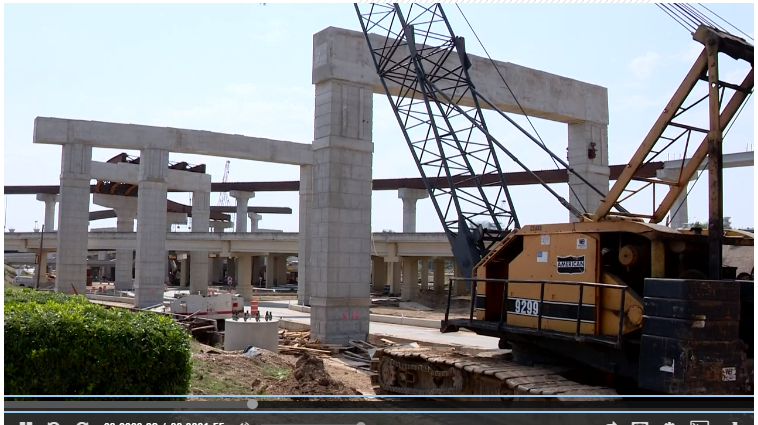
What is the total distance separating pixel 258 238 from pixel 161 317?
163 ft

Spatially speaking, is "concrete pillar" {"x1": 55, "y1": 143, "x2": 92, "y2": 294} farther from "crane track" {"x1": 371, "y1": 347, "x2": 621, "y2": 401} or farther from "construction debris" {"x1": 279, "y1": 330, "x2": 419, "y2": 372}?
"crane track" {"x1": 371, "y1": 347, "x2": 621, "y2": 401}

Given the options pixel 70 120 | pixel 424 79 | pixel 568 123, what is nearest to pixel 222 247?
pixel 70 120

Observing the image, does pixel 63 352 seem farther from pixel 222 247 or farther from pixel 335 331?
pixel 222 247

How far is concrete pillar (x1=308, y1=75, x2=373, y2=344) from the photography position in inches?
898

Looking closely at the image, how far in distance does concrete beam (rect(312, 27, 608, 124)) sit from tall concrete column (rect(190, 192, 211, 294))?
117 ft

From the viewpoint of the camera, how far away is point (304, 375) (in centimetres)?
1270

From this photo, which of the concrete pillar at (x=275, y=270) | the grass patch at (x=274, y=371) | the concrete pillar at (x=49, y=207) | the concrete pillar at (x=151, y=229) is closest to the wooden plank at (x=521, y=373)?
→ the grass patch at (x=274, y=371)

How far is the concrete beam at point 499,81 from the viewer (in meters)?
23.0

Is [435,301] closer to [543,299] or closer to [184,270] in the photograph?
[184,270]

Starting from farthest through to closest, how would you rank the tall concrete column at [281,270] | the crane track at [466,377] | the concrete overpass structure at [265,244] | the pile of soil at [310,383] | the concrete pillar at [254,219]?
the concrete pillar at [254,219], the tall concrete column at [281,270], the concrete overpass structure at [265,244], the pile of soil at [310,383], the crane track at [466,377]

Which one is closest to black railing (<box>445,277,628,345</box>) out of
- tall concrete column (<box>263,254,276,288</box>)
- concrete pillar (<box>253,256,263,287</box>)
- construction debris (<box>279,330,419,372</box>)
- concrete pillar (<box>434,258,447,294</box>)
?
construction debris (<box>279,330,419,372</box>)

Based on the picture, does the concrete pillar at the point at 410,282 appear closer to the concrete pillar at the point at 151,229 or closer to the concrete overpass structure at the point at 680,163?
the concrete overpass structure at the point at 680,163

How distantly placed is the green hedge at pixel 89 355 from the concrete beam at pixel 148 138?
1215 inches

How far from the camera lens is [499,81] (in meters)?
26.7
